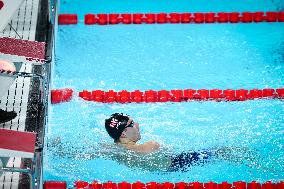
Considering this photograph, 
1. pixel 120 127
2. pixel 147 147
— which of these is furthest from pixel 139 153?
pixel 120 127

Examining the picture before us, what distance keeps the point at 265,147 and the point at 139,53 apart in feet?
6.19

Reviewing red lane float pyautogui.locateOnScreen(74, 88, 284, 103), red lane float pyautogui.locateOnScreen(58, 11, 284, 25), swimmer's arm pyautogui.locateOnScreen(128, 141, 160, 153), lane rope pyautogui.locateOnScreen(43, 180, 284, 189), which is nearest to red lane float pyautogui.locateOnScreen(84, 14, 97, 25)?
red lane float pyautogui.locateOnScreen(58, 11, 284, 25)

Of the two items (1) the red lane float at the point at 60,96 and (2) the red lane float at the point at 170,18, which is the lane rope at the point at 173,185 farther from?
(2) the red lane float at the point at 170,18

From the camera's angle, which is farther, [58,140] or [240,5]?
[240,5]

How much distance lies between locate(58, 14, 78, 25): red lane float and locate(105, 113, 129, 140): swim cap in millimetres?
1974

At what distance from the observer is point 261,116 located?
5.98 meters

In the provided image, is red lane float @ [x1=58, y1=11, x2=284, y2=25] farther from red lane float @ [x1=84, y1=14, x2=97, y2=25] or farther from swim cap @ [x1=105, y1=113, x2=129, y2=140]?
swim cap @ [x1=105, y1=113, x2=129, y2=140]

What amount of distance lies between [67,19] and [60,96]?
1.30 m

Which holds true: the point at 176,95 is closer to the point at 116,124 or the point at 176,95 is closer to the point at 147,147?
the point at 147,147

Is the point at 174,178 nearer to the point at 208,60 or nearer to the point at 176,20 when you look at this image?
the point at 208,60

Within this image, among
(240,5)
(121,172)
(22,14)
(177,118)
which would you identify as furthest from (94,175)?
(240,5)

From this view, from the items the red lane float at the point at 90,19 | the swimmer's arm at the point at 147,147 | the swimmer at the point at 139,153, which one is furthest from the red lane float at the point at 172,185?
the red lane float at the point at 90,19

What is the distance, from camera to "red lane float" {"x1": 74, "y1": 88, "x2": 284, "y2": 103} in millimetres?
6129

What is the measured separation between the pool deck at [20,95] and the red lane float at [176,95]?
689mm
